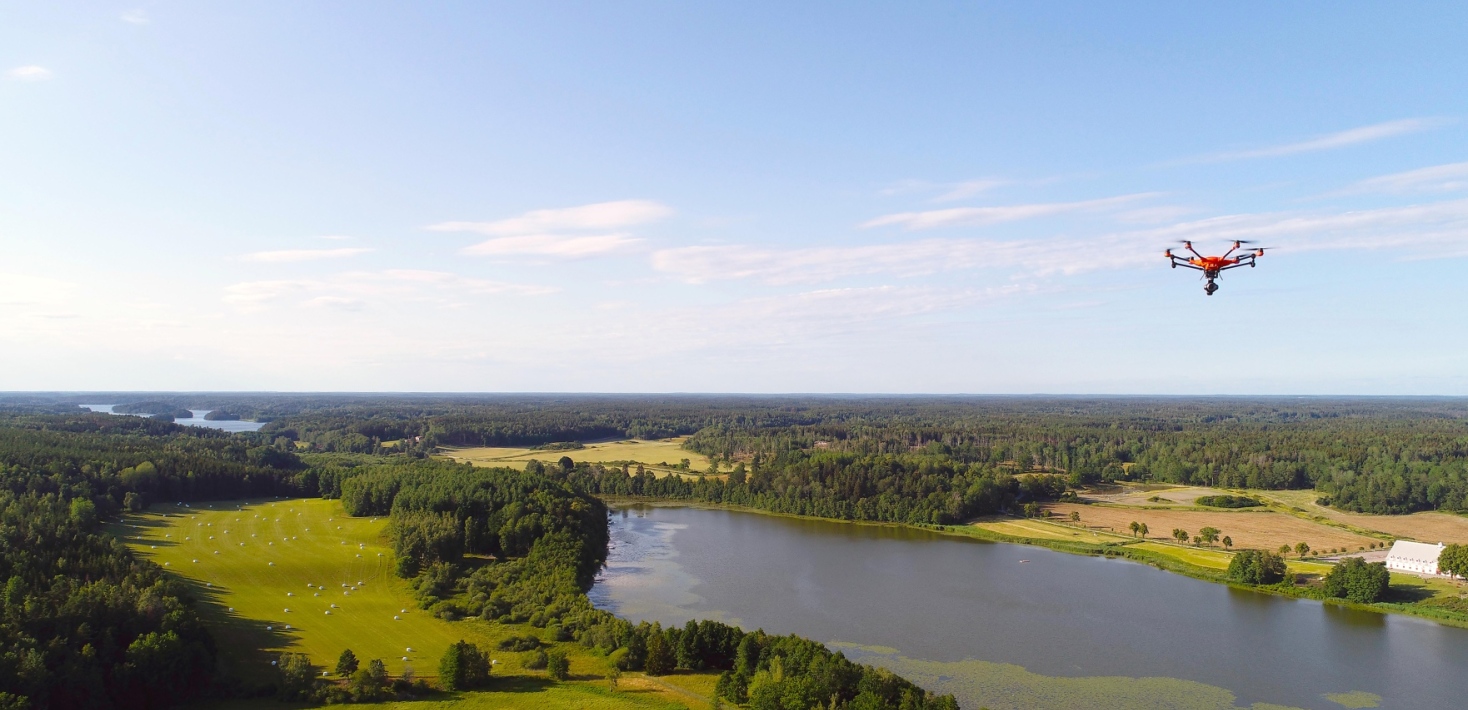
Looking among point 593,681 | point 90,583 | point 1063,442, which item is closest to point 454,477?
point 90,583

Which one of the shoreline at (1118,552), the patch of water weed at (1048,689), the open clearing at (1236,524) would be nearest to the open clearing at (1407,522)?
the open clearing at (1236,524)

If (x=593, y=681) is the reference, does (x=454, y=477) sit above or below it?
above

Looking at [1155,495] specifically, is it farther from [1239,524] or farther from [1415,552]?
[1415,552]

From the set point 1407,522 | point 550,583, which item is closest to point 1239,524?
point 1407,522

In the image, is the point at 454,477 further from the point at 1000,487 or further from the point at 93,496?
the point at 1000,487

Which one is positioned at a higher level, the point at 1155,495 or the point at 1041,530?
the point at 1155,495

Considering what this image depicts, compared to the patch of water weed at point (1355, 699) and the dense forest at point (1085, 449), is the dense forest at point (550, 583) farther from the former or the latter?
the dense forest at point (1085, 449)
